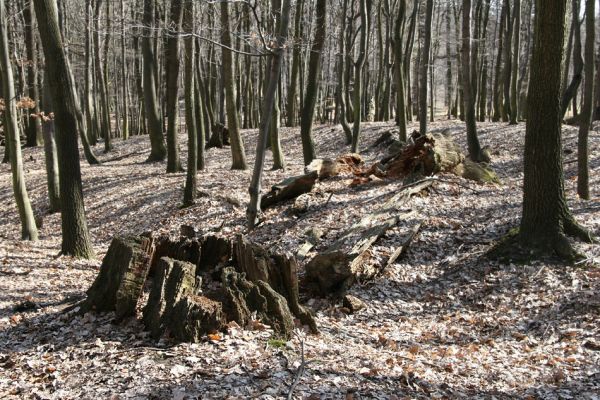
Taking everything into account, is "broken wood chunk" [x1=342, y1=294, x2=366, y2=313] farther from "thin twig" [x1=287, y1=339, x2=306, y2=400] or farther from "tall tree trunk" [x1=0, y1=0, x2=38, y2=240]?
"tall tree trunk" [x1=0, y1=0, x2=38, y2=240]

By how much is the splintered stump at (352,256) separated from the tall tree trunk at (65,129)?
14.9ft

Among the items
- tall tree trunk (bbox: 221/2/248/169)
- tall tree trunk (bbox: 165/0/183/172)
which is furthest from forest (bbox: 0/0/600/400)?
tall tree trunk (bbox: 165/0/183/172)

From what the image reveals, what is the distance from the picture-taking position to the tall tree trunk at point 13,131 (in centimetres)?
1097

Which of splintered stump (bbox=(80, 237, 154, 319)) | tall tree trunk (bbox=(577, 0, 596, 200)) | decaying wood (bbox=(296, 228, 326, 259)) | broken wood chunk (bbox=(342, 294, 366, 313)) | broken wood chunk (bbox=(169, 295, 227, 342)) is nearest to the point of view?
broken wood chunk (bbox=(169, 295, 227, 342))

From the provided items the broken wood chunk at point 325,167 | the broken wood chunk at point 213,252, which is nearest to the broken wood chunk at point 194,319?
the broken wood chunk at point 213,252

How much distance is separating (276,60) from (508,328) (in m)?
5.84

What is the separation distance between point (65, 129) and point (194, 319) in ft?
17.3

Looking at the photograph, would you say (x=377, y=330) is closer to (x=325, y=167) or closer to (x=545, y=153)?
(x=545, y=153)

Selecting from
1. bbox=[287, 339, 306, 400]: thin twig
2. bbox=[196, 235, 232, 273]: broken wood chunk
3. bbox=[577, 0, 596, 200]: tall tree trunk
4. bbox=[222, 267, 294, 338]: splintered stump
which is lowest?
bbox=[287, 339, 306, 400]: thin twig

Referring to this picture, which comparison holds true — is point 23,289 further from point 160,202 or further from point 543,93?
point 543,93

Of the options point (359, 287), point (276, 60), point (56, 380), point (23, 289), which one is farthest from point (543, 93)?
point (23, 289)

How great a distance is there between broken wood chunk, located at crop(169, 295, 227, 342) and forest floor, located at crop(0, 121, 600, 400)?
129 millimetres

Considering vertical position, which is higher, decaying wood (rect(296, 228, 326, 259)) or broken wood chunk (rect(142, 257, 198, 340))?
broken wood chunk (rect(142, 257, 198, 340))

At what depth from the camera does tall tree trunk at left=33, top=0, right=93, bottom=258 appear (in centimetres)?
862
